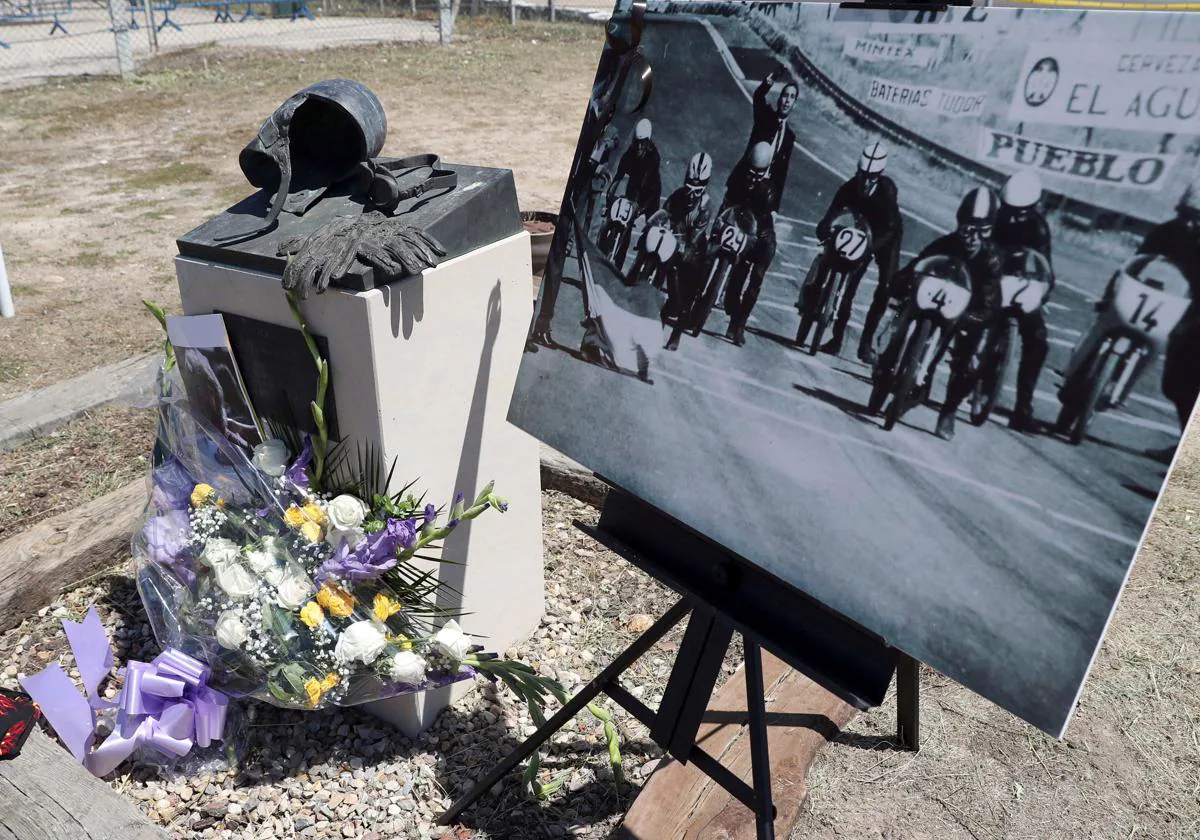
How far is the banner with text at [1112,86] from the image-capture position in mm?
1103

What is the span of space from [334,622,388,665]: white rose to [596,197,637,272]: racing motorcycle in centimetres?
106

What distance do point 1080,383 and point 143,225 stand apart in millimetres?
7167

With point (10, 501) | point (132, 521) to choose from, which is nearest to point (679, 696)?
point (132, 521)

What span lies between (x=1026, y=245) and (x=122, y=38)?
1326 centimetres

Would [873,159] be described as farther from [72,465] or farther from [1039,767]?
[72,465]

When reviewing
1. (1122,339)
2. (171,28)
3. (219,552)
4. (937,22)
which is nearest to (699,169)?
(937,22)

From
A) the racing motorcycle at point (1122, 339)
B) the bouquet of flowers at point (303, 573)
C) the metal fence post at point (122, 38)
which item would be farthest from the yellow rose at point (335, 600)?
the metal fence post at point (122, 38)

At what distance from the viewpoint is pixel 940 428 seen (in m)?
1.36

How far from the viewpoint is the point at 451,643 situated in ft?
7.57

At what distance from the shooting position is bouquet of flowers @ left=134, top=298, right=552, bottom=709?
2.23 m

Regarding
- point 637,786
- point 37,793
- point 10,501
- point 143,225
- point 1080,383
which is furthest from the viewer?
point 143,225

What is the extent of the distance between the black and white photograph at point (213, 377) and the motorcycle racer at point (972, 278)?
180cm

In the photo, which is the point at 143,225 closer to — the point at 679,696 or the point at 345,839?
the point at 345,839

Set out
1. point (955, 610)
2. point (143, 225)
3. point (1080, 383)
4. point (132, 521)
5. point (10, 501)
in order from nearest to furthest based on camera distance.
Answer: point (1080, 383) → point (955, 610) → point (132, 521) → point (10, 501) → point (143, 225)
